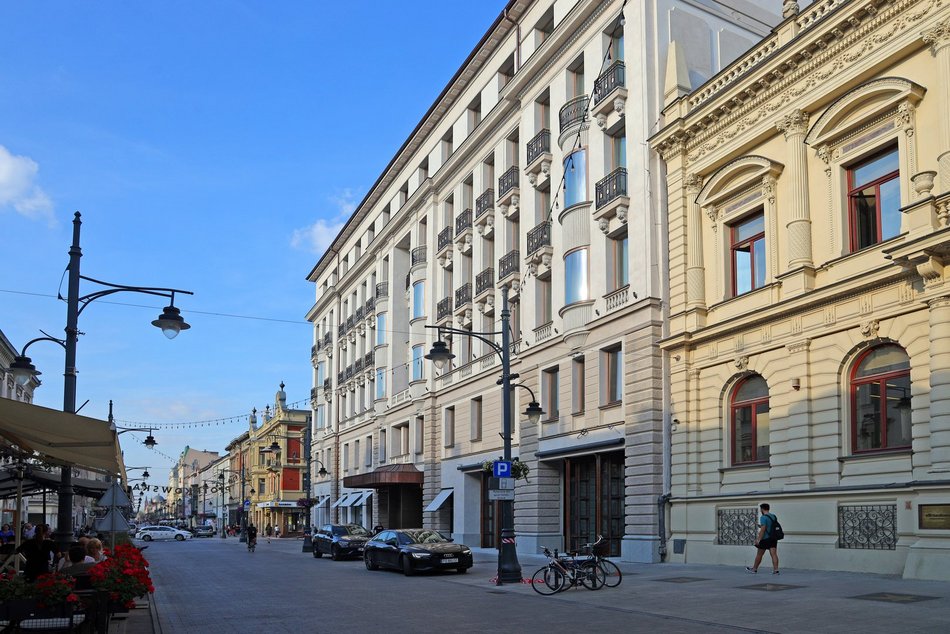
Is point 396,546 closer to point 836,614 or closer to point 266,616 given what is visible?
point 266,616

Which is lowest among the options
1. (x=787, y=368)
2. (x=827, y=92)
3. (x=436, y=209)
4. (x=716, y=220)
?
(x=787, y=368)

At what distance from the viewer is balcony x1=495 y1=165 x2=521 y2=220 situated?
38.0 metres

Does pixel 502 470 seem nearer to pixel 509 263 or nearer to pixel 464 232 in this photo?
pixel 509 263

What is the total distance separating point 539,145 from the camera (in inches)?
1401

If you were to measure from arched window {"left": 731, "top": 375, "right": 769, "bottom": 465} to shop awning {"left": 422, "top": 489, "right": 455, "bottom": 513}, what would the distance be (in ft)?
67.9

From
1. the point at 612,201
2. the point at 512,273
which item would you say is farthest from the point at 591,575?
the point at 512,273

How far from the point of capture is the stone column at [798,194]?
22.7 meters

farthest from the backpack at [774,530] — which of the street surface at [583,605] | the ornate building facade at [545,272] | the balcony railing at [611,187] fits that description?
the balcony railing at [611,187]

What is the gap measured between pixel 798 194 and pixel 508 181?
1694 cm

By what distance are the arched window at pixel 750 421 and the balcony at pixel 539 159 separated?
1318 cm

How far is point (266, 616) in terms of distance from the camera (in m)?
16.0

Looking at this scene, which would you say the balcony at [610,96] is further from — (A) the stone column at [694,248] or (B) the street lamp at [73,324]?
(B) the street lamp at [73,324]

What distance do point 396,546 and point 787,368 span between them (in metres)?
12.3

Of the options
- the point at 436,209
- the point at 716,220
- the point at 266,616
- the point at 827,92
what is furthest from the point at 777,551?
the point at 436,209
